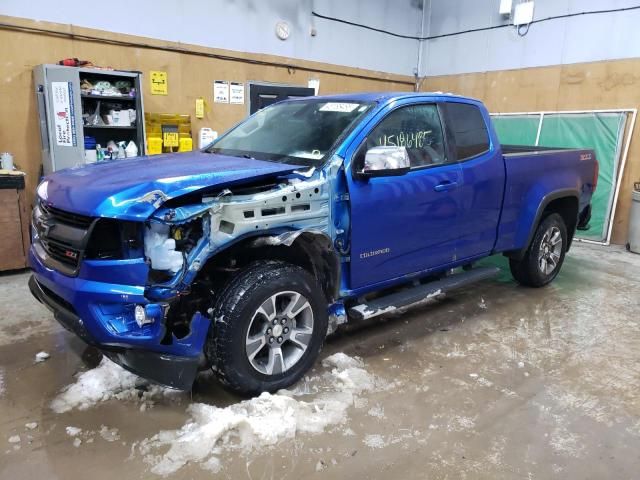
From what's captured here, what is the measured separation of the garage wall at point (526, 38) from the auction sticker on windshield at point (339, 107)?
5.83 meters

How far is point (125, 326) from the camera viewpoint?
96.0 inches

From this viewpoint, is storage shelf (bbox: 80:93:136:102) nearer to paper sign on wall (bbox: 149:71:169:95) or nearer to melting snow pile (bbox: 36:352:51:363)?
paper sign on wall (bbox: 149:71:169:95)

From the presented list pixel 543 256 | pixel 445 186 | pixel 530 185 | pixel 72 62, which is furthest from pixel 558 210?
pixel 72 62

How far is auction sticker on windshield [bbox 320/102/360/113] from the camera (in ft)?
11.3

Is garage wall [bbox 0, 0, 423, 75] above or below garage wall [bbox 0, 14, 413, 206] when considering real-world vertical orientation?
above

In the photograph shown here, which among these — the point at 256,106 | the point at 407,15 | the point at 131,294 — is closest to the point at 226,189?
the point at 131,294

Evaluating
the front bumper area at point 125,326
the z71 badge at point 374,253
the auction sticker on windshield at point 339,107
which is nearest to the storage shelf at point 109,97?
the auction sticker on windshield at point 339,107

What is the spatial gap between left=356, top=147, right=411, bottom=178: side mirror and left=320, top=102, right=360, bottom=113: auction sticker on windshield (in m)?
0.50

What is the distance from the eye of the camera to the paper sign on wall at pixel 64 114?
5184 millimetres

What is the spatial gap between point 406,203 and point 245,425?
5.83 ft

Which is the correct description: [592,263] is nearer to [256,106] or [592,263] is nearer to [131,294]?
[256,106]

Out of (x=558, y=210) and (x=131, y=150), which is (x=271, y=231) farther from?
(x=131, y=150)

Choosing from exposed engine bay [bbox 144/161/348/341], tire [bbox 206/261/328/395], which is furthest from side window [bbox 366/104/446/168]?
tire [bbox 206/261/328/395]

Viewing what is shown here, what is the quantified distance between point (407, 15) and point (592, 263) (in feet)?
19.7
